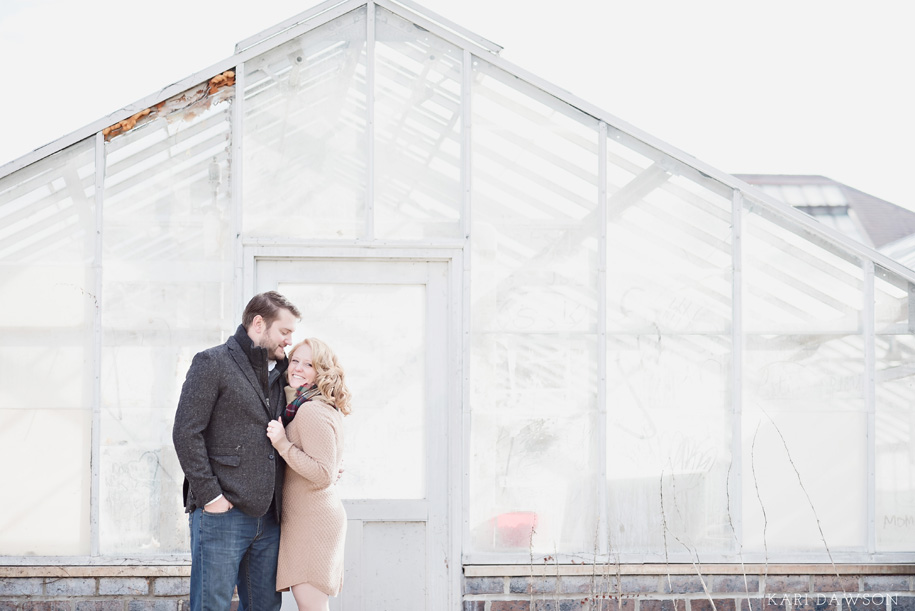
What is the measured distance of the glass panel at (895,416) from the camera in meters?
5.09

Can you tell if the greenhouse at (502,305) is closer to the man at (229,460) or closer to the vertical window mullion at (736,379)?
the vertical window mullion at (736,379)

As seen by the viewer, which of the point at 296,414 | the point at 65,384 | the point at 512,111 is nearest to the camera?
the point at 296,414

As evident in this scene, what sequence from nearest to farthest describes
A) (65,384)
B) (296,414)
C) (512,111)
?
(296,414) → (65,384) → (512,111)

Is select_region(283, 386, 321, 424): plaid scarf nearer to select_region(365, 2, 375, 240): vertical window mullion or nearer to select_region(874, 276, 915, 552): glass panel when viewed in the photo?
select_region(365, 2, 375, 240): vertical window mullion

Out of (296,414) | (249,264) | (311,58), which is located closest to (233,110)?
(311,58)

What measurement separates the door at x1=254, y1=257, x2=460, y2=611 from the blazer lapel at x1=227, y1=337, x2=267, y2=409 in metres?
1.19

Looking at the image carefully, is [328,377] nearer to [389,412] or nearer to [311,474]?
[311,474]

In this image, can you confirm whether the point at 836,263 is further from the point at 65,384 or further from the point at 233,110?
the point at 65,384

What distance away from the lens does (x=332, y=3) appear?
5059 mm

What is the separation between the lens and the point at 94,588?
478 centimetres

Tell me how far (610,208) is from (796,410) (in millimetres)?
1539

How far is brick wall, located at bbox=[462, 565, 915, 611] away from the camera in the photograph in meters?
4.95

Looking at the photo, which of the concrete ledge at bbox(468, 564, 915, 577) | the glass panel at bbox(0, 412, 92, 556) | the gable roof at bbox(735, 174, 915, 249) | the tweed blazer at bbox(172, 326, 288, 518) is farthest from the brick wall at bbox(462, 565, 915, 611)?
the gable roof at bbox(735, 174, 915, 249)

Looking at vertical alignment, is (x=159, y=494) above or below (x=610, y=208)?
below
